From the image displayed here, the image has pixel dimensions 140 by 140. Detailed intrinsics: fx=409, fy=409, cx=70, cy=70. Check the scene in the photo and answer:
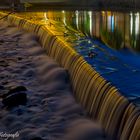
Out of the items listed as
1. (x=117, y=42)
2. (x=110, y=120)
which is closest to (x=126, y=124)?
(x=110, y=120)

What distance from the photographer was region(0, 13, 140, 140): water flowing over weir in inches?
259

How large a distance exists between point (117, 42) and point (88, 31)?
5437 mm

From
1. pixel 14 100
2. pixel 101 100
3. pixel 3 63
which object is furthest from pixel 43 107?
pixel 3 63

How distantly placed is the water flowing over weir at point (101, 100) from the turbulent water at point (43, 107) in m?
0.21

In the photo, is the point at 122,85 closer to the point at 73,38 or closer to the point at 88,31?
the point at 73,38

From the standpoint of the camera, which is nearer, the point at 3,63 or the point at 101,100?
the point at 101,100

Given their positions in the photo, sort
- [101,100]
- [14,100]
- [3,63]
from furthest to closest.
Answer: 1. [3,63]
2. [14,100]
3. [101,100]

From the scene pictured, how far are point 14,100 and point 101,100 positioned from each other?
2.40 m

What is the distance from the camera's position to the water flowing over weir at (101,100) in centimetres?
657

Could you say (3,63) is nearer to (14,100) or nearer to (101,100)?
(14,100)

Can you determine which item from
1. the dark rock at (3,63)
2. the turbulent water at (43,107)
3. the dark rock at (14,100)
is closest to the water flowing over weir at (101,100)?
the turbulent water at (43,107)

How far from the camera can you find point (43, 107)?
946 centimetres

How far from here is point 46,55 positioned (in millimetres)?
15336

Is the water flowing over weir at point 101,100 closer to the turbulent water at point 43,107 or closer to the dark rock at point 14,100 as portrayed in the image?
the turbulent water at point 43,107
